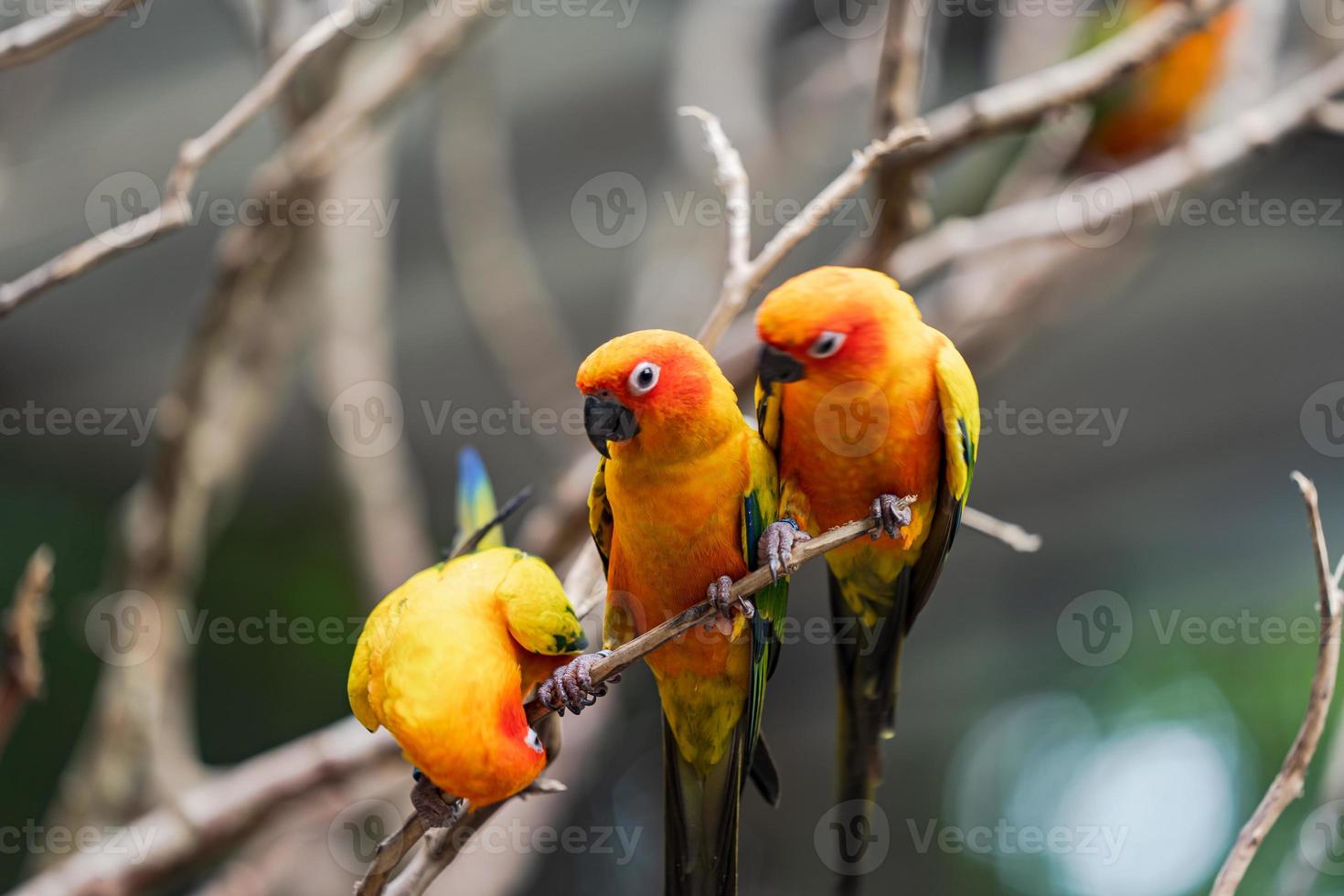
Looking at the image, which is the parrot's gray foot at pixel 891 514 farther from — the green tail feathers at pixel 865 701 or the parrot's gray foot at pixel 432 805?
the parrot's gray foot at pixel 432 805

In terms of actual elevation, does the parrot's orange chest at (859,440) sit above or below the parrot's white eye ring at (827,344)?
below

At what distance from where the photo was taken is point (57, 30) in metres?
1.59

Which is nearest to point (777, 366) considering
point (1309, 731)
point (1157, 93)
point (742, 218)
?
point (742, 218)

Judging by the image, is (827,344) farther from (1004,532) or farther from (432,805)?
(432,805)

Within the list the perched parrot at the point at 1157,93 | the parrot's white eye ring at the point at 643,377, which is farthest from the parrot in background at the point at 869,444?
the perched parrot at the point at 1157,93

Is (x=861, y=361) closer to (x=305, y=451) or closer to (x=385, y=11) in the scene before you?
(x=385, y=11)

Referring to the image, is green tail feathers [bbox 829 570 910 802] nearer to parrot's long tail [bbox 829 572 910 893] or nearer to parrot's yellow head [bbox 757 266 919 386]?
parrot's long tail [bbox 829 572 910 893]

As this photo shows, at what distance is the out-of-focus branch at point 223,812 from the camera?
8.80 feet

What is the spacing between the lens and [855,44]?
13.3 ft

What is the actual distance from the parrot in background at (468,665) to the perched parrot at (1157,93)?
3.55 metres

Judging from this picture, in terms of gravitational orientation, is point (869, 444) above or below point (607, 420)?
below

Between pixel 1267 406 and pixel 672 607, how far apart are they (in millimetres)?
4497

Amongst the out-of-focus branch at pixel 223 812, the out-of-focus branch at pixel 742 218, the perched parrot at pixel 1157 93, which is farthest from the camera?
the perched parrot at pixel 1157 93

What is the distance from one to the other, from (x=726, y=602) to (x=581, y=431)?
7.59ft
